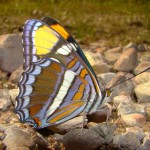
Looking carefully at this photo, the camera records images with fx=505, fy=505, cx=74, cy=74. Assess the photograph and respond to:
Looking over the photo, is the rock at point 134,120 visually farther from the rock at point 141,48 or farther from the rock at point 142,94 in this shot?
the rock at point 141,48

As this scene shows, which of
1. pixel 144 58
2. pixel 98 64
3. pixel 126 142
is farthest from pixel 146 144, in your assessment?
pixel 144 58

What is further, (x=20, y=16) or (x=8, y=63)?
(x=20, y=16)

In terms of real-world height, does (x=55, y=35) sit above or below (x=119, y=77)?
above

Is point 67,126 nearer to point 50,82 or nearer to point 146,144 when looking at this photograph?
point 50,82

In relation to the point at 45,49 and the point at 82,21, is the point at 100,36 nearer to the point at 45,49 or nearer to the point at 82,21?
the point at 82,21

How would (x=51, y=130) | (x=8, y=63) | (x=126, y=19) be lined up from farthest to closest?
(x=126, y=19)
(x=8, y=63)
(x=51, y=130)

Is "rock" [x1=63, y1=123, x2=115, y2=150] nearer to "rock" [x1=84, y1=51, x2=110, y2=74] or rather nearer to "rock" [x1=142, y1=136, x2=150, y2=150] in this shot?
"rock" [x1=142, y1=136, x2=150, y2=150]

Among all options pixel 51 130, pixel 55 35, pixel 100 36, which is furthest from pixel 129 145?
pixel 100 36
